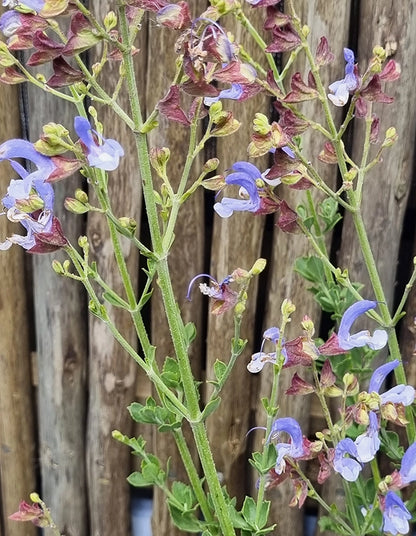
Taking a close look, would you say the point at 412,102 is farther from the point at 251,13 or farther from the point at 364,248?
the point at 364,248

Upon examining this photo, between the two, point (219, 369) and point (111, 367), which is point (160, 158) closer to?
point (219, 369)

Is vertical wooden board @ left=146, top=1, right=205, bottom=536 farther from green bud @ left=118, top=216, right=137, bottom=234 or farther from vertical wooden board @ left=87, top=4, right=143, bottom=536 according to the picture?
green bud @ left=118, top=216, right=137, bottom=234

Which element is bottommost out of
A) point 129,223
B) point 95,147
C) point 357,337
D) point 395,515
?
point 395,515

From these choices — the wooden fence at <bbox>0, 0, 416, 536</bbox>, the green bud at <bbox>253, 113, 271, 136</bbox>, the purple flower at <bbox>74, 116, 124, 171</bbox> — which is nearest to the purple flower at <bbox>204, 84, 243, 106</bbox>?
the green bud at <bbox>253, 113, 271, 136</bbox>

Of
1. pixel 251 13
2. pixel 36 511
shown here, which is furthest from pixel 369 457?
pixel 251 13

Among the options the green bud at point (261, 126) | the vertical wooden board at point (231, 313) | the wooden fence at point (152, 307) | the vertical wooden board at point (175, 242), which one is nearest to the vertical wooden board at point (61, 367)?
the wooden fence at point (152, 307)

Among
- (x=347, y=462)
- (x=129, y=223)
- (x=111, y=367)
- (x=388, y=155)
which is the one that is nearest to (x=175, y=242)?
(x=111, y=367)

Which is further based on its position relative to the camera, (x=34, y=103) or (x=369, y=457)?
(x=34, y=103)

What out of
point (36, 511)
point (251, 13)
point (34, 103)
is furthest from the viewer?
point (34, 103)
